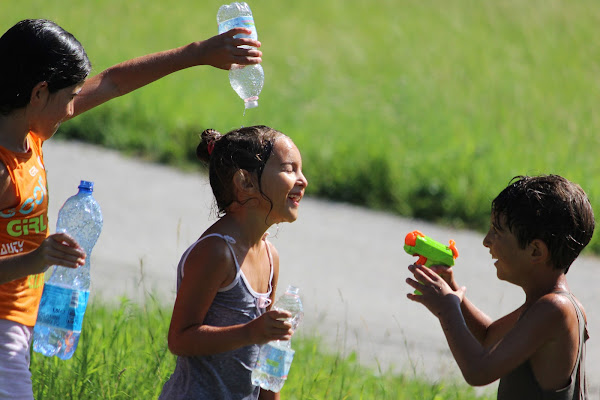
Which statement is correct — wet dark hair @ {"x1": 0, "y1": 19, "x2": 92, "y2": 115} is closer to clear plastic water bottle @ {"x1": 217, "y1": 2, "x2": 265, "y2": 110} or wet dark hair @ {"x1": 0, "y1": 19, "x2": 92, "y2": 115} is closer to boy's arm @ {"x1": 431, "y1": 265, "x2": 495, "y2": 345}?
clear plastic water bottle @ {"x1": 217, "y1": 2, "x2": 265, "y2": 110}

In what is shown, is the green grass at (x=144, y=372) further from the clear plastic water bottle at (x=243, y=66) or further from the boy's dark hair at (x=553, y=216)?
the boy's dark hair at (x=553, y=216)

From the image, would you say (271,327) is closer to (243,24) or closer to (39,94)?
(39,94)

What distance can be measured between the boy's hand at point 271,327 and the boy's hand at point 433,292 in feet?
1.45

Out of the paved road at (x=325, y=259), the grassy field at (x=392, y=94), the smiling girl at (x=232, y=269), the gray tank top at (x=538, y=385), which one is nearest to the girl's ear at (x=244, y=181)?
the smiling girl at (x=232, y=269)

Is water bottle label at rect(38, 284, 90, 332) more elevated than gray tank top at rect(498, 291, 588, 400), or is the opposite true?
water bottle label at rect(38, 284, 90, 332)

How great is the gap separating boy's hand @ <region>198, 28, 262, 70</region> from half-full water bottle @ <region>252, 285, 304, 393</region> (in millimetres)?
924

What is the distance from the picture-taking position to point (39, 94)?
2959 mm

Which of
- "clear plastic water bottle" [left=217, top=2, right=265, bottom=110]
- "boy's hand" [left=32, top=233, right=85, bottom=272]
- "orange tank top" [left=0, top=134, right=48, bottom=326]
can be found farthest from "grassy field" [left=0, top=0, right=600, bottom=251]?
"boy's hand" [left=32, top=233, right=85, bottom=272]

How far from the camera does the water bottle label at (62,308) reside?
3098 mm

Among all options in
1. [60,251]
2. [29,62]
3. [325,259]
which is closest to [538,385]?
[60,251]

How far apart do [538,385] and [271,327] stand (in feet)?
2.92

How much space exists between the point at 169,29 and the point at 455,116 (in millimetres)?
5096

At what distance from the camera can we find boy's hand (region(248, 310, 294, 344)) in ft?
8.98

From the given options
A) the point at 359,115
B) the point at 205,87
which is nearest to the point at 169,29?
the point at 205,87
